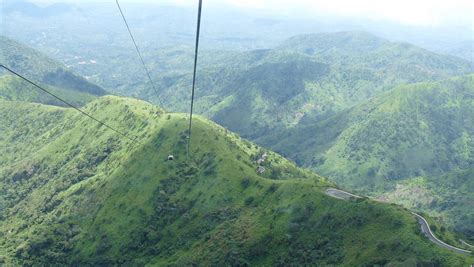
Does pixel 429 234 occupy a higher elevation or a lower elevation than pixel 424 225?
higher

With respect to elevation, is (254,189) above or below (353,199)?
below

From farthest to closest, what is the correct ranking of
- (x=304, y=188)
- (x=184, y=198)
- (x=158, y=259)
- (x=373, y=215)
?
(x=184, y=198) < (x=158, y=259) < (x=304, y=188) < (x=373, y=215)

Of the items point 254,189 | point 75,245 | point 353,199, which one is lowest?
point 75,245

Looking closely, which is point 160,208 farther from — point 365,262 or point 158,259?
point 365,262

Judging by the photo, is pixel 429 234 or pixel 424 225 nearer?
pixel 429 234

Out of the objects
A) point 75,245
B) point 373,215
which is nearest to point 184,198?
point 75,245

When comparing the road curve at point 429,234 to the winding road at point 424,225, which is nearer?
the road curve at point 429,234

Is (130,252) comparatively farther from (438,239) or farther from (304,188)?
(438,239)

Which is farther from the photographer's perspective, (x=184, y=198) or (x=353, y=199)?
(x=184, y=198)

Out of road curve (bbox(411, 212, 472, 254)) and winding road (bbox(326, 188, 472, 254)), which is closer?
road curve (bbox(411, 212, 472, 254))

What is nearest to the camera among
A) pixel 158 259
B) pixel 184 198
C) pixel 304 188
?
pixel 304 188
